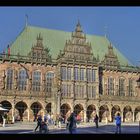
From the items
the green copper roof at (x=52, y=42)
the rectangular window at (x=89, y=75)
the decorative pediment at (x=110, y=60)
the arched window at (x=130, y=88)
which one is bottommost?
the arched window at (x=130, y=88)

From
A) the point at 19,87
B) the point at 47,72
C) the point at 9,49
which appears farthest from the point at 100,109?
the point at 9,49

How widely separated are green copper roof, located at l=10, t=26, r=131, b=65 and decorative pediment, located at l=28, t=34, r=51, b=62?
1.24 meters

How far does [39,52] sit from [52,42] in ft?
16.8

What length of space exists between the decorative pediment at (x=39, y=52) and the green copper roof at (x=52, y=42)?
124cm

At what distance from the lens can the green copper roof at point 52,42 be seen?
48438 millimetres

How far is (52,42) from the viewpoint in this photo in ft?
170

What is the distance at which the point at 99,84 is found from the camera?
50.5m

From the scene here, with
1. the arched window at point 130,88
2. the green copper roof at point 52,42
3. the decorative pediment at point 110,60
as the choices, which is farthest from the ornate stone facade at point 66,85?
the green copper roof at point 52,42

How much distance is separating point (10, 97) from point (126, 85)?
20.3 meters

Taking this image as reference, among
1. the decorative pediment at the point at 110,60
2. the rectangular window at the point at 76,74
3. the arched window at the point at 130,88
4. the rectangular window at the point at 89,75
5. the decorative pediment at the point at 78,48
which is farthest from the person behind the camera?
the arched window at the point at 130,88

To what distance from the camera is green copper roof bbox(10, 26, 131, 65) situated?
4844 cm

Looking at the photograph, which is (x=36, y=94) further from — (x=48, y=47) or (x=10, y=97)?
(x=48, y=47)

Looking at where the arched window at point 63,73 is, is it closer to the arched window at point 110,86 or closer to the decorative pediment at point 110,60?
the decorative pediment at point 110,60

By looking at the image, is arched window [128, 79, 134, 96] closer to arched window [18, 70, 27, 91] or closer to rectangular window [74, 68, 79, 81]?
rectangular window [74, 68, 79, 81]
